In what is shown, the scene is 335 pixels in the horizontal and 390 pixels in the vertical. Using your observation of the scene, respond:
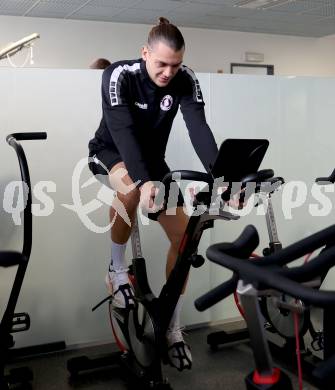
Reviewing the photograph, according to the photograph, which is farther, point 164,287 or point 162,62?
point 164,287

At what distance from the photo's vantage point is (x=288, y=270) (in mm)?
879

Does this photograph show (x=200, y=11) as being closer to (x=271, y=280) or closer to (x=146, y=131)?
(x=146, y=131)

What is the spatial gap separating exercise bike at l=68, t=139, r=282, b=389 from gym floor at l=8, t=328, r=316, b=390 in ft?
0.23

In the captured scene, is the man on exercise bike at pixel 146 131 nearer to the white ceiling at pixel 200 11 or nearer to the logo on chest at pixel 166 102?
the logo on chest at pixel 166 102

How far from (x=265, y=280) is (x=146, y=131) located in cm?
149

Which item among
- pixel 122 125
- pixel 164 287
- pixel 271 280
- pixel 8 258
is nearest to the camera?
pixel 271 280

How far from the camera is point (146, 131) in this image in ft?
7.46

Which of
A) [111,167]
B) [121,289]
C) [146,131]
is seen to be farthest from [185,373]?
[146,131]

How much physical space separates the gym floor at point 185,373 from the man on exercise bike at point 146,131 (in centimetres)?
31

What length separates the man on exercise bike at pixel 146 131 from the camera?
2.01 meters

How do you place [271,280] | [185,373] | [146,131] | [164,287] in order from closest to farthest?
[271,280] < [164,287] < [146,131] < [185,373]

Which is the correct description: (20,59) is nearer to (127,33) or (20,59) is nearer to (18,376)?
(127,33)

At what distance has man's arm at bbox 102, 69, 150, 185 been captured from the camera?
194cm

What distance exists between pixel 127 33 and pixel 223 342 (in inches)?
249
